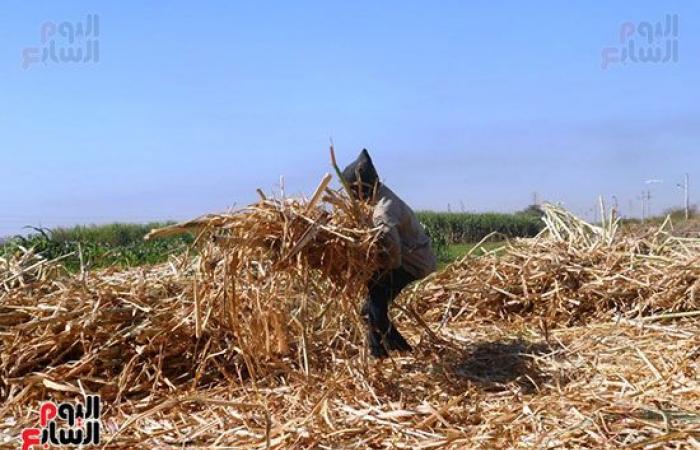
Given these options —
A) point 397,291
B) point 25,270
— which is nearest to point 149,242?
point 25,270

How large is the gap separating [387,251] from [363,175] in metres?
0.58

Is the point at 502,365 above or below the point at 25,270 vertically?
below

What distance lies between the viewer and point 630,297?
7184mm

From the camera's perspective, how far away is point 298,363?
512 centimetres

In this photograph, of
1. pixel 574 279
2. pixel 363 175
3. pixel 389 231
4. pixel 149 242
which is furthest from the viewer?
pixel 149 242

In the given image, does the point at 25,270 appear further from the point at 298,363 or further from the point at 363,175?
the point at 363,175

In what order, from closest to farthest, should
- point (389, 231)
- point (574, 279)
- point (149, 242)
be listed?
point (389, 231) → point (574, 279) → point (149, 242)

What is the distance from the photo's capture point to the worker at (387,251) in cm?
482

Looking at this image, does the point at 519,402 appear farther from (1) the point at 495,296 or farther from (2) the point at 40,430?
(1) the point at 495,296

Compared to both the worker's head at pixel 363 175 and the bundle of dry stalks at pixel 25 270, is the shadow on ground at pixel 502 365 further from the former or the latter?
the bundle of dry stalks at pixel 25 270

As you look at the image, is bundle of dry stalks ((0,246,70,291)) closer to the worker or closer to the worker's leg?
the worker

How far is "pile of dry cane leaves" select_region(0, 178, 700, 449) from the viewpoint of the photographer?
12.6ft

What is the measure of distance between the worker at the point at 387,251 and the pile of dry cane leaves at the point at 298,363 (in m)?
0.12

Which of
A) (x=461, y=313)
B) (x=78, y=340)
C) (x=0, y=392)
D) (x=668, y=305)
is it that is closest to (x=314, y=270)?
(x=78, y=340)
